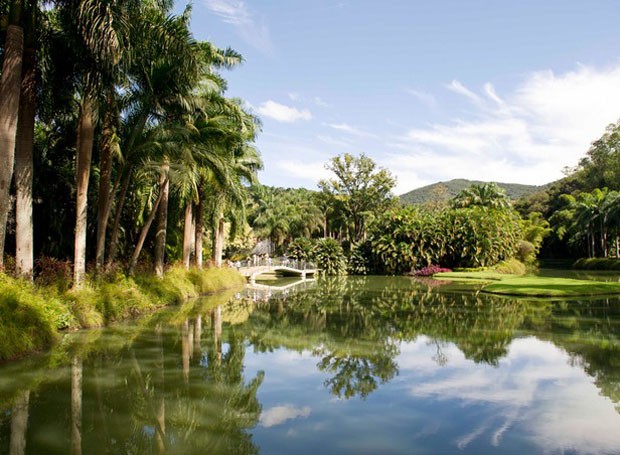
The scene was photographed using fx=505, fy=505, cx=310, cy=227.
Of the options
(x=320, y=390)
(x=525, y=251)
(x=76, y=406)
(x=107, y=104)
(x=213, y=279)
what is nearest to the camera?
(x=76, y=406)

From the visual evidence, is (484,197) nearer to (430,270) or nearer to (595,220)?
(595,220)

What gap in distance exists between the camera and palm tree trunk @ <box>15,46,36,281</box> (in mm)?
12539

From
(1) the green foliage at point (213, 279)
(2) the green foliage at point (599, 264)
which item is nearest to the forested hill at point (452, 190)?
(2) the green foliage at point (599, 264)

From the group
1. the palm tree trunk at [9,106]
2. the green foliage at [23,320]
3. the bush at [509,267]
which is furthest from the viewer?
the bush at [509,267]

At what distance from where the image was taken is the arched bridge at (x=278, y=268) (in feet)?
136

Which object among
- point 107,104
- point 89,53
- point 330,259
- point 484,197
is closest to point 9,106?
point 89,53

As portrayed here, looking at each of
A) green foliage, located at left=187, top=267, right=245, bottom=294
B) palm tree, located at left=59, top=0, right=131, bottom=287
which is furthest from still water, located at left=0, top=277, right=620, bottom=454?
green foliage, located at left=187, top=267, right=245, bottom=294

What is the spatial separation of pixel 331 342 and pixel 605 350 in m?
6.29

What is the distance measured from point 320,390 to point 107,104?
496 inches

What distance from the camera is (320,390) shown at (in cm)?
848

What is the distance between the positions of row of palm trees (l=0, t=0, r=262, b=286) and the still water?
4.28 metres

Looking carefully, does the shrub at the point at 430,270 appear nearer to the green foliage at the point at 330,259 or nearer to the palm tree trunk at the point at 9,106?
the green foliage at the point at 330,259

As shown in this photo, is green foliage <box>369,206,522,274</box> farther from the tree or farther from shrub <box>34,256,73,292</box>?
shrub <box>34,256,73,292</box>

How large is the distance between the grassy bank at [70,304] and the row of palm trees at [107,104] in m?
0.79
